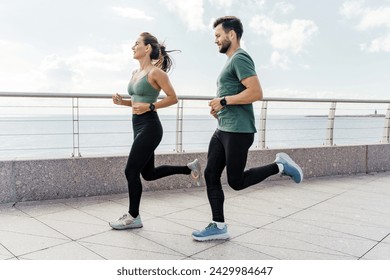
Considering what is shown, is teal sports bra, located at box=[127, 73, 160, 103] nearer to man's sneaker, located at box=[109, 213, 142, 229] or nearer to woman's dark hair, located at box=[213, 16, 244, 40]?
woman's dark hair, located at box=[213, 16, 244, 40]

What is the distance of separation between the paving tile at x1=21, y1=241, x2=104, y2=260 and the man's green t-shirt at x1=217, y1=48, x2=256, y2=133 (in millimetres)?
1502

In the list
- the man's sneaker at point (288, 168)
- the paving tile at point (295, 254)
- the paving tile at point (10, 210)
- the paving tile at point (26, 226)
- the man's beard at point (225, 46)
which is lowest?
the paving tile at point (10, 210)

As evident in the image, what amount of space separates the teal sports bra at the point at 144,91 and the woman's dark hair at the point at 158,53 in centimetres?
31

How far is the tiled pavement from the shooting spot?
3.22 metres

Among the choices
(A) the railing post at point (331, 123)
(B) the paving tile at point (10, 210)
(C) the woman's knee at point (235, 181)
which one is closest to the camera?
(C) the woman's knee at point (235, 181)

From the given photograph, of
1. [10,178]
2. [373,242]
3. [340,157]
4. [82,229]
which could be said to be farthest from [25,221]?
[340,157]

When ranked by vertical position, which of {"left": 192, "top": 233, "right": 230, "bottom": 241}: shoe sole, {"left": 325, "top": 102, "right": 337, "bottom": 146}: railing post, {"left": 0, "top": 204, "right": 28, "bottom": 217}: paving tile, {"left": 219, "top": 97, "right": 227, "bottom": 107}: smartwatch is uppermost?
{"left": 219, "top": 97, "right": 227, "bottom": 107}: smartwatch

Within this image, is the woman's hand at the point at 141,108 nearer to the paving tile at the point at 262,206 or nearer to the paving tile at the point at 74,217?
the paving tile at the point at 74,217

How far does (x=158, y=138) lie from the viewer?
3.82m

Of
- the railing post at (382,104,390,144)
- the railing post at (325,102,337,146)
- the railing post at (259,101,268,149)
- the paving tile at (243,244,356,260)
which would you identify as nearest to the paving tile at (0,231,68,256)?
the paving tile at (243,244,356,260)

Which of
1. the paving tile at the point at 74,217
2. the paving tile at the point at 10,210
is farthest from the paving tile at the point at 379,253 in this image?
the paving tile at the point at 10,210

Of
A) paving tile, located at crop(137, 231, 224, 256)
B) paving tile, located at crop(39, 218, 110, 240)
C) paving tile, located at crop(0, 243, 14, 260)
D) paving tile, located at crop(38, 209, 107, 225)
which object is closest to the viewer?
paving tile, located at crop(0, 243, 14, 260)

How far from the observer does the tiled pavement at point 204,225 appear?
322 cm

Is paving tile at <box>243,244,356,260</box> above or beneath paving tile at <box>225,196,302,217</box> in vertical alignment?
above
